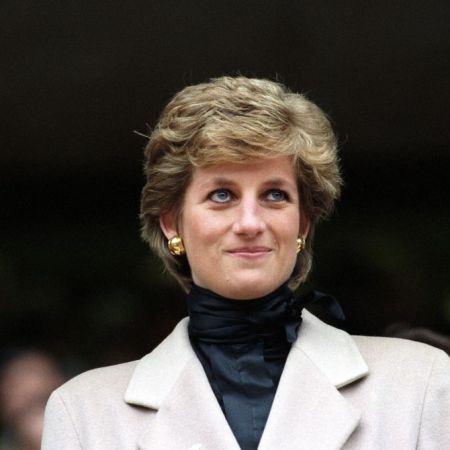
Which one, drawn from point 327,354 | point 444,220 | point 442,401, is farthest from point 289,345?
point 444,220

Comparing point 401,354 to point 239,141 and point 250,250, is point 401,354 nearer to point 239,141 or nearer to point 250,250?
point 250,250

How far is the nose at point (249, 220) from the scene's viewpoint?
388 centimetres

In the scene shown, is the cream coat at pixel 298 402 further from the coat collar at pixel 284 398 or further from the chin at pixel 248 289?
the chin at pixel 248 289

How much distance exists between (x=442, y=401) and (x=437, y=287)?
2.30 metres

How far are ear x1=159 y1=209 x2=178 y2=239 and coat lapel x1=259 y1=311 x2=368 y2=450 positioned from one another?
408 mm

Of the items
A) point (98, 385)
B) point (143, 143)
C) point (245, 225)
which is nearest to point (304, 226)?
point (245, 225)

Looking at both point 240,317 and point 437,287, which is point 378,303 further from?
point 240,317

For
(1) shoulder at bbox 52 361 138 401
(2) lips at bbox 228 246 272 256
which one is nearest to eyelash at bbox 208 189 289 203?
(2) lips at bbox 228 246 272 256

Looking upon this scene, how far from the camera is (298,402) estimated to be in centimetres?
394

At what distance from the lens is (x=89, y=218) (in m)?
6.37

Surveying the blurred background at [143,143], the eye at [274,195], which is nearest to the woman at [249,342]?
the eye at [274,195]

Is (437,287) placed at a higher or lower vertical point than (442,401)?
lower

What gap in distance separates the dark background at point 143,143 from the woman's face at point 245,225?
180 cm

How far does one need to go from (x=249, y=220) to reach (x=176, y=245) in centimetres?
32
